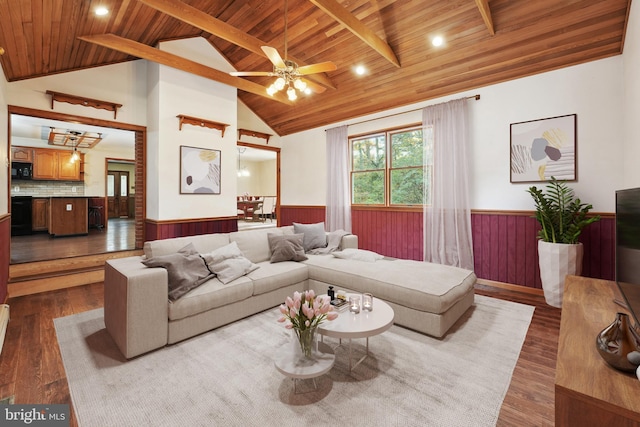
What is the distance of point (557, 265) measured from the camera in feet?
10.3

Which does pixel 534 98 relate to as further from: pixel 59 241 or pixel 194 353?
pixel 59 241

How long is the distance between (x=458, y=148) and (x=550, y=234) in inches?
64.3

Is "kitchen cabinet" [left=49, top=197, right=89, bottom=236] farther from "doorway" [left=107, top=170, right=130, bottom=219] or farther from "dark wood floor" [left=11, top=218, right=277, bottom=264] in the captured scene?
"doorway" [left=107, top=170, right=130, bottom=219]

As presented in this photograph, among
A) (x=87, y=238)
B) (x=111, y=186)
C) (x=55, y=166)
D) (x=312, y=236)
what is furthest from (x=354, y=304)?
(x=111, y=186)

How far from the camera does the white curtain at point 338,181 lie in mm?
5609

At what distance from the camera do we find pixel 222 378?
6.41 feet

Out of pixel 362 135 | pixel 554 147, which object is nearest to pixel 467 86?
pixel 554 147

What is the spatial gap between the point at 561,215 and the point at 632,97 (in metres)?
1.23

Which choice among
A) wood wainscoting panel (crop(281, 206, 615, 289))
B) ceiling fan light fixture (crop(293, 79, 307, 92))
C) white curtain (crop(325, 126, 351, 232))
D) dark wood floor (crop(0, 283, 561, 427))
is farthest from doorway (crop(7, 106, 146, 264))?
wood wainscoting panel (crop(281, 206, 615, 289))

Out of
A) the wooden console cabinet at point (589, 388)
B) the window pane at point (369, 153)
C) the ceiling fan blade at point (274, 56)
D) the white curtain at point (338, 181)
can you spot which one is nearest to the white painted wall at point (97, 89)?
the ceiling fan blade at point (274, 56)

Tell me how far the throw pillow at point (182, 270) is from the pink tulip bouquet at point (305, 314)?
116 cm

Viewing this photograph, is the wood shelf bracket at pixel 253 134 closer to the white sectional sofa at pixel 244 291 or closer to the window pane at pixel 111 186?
the white sectional sofa at pixel 244 291

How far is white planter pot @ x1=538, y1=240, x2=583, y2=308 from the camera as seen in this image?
10.2 feet

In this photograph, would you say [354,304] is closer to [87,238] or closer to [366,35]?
[366,35]
